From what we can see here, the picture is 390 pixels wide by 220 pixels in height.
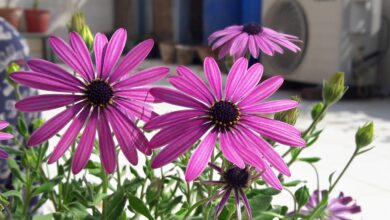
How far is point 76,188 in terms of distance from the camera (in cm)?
67

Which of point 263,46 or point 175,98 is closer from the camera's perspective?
point 175,98

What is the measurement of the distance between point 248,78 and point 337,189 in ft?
5.67

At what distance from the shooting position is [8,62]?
1.25m

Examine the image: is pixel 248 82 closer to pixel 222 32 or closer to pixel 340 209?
pixel 222 32

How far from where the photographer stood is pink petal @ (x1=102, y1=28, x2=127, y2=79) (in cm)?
40

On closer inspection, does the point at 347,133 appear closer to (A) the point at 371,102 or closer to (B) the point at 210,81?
(A) the point at 371,102

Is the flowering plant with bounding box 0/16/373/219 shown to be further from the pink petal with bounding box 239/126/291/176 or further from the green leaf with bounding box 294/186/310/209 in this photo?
the green leaf with bounding box 294/186/310/209

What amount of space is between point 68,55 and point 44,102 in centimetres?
4

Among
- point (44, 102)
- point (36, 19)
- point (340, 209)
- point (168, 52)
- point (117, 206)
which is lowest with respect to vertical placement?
point (168, 52)

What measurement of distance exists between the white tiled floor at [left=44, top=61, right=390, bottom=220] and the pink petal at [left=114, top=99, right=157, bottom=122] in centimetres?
109

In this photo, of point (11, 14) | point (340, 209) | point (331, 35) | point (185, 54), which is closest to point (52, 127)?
point (340, 209)

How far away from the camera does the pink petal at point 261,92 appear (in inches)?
15.8

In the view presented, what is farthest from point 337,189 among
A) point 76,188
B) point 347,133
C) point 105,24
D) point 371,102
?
point 105,24

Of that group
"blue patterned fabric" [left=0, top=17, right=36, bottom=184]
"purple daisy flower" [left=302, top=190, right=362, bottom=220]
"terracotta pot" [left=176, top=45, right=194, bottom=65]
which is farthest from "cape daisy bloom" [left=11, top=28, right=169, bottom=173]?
"terracotta pot" [left=176, top=45, right=194, bottom=65]
